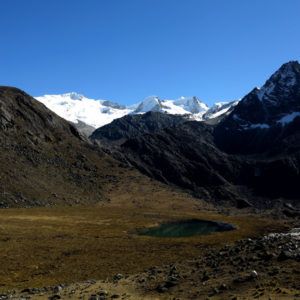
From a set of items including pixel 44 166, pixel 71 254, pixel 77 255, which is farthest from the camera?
pixel 44 166

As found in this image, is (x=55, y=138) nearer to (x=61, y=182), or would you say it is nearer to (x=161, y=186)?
(x=61, y=182)

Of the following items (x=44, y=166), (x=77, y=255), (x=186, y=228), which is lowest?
(x=186, y=228)

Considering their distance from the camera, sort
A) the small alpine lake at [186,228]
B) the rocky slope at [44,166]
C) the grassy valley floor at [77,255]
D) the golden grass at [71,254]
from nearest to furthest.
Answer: the grassy valley floor at [77,255] → the golden grass at [71,254] → the small alpine lake at [186,228] → the rocky slope at [44,166]

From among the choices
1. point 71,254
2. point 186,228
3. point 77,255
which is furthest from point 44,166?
point 77,255

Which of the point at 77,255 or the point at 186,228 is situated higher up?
the point at 77,255

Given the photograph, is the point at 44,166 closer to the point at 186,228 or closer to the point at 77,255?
the point at 186,228

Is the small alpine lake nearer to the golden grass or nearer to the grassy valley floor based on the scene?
the grassy valley floor

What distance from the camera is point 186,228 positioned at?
94.9 m

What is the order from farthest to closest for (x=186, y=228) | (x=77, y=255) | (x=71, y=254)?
(x=186, y=228)
(x=71, y=254)
(x=77, y=255)

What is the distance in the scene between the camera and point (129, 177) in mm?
186125

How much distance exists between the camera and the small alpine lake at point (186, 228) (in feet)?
266

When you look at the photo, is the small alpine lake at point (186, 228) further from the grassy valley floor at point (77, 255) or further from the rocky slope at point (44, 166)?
the rocky slope at point (44, 166)

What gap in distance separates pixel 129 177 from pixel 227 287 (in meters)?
163

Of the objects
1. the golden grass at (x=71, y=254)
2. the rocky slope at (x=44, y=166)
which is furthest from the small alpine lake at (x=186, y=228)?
the rocky slope at (x=44, y=166)
